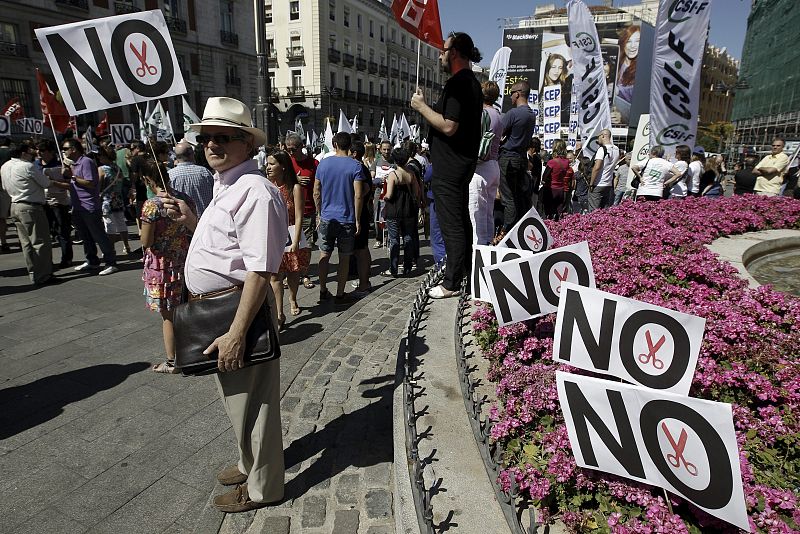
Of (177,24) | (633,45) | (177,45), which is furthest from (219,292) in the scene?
(633,45)

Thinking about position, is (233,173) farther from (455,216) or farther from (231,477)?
(455,216)

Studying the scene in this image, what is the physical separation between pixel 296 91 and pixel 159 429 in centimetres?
5301

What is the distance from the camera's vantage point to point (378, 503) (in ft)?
8.93

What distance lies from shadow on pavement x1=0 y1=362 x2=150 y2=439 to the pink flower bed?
3122 millimetres

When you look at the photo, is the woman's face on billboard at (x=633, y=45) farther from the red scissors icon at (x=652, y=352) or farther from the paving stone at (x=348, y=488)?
the paving stone at (x=348, y=488)

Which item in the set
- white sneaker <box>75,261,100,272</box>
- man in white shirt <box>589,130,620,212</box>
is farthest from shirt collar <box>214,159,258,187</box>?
man in white shirt <box>589,130,620,212</box>

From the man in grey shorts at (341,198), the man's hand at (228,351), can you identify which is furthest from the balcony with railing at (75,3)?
the man's hand at (228,351)

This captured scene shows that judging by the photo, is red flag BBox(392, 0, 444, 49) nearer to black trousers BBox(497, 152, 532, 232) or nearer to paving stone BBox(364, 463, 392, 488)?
black trousers BBox(497, 152, 532, 232)

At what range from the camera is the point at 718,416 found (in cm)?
159

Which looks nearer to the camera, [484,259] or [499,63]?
[484,259]

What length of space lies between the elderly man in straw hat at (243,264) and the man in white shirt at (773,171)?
35.0 ft

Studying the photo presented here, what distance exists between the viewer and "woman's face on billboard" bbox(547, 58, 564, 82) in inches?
2094

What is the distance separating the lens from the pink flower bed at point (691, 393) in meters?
1.89

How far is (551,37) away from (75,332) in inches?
2303
